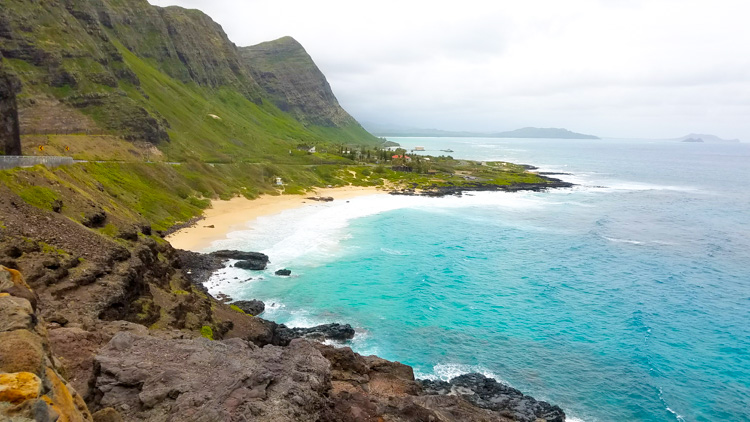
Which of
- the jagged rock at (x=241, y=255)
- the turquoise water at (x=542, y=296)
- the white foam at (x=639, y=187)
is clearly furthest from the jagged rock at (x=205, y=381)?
the white foam at (x=639, y=187)

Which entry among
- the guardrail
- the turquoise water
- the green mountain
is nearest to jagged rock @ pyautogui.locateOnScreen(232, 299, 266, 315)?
the turquoise water

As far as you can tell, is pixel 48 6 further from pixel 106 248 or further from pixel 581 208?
pixel 581 208

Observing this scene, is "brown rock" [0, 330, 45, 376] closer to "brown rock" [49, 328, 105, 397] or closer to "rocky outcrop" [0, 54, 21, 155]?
"brown rock" [49, 328, 105, 397]

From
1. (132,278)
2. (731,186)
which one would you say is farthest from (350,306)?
(731,186)

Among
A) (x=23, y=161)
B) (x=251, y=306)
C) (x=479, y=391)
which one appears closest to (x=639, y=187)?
(x=479, y=391)

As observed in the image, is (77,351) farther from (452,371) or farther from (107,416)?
(452,371)

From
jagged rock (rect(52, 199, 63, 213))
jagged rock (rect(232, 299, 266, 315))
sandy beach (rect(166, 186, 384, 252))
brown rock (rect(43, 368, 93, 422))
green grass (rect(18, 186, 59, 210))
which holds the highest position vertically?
green grass (rect(18, 186, 59, 210))
